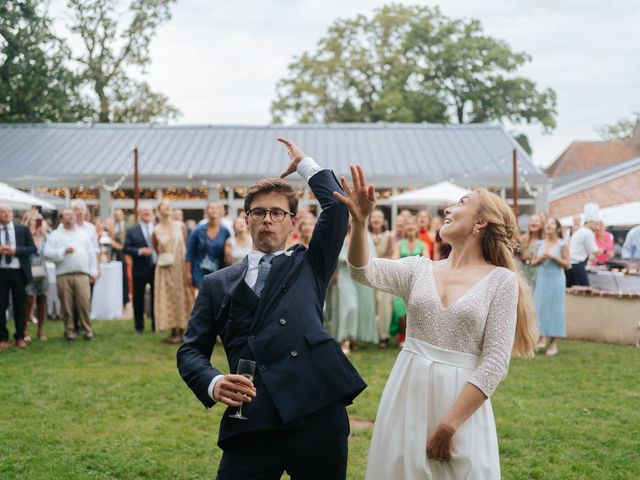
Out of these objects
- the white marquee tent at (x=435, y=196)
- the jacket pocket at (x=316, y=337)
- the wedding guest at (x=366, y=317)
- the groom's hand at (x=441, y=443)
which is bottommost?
the wedding guest at (x=366, y=317)

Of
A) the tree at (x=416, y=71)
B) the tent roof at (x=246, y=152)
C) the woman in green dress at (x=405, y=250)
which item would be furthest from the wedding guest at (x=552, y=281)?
the tree at (x=416, y=71)

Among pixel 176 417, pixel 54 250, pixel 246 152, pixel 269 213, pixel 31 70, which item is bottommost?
pixel 176 417

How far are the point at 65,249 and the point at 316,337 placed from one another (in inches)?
331

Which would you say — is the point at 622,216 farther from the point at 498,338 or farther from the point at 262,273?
the point at 262,273

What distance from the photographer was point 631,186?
26734mm

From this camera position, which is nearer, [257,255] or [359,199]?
[359,199]

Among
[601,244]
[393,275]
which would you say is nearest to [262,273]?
[393,275]

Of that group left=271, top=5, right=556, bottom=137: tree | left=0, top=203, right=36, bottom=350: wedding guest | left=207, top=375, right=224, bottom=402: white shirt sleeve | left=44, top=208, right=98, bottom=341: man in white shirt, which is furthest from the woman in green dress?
left=271, top=5, right=556, bottom=137: tree

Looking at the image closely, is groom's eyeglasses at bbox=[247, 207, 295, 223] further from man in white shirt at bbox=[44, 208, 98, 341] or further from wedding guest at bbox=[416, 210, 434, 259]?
wedding guest at bbox=[416, 210, 434, 259]

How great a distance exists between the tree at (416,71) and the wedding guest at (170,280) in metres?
28.8

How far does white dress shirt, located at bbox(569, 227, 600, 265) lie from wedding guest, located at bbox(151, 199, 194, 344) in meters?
6.47

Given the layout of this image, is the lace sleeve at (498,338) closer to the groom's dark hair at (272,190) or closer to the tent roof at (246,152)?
the groom's dark hair at (272,190)

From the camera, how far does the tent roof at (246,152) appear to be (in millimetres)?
22328

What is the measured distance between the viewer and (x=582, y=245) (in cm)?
1153
